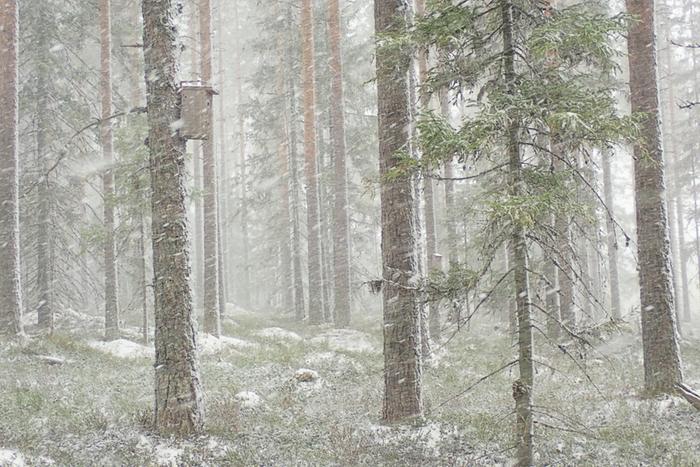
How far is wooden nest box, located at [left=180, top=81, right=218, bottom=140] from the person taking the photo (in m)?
7.68

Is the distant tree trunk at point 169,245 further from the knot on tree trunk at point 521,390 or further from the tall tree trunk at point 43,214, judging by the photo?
the tall tree trunk at point 43,214

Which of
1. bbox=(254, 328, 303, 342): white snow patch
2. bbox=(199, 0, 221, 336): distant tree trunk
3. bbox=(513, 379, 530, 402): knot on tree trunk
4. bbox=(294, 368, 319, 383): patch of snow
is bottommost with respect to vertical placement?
bbox=(294, 368, 319, 383): patch of snow

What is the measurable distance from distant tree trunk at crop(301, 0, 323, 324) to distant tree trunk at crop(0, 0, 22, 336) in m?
9.12

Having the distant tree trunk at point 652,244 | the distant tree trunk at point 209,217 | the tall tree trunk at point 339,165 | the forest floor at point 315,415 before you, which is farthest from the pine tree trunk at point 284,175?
the distant tree trunk at point 652,244

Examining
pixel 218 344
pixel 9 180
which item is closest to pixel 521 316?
pixel 218 344

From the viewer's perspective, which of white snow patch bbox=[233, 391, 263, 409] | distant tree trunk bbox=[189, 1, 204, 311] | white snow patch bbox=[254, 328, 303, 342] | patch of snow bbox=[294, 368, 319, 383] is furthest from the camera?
distant tree trunk bbox=[189, 1, 204, 311]

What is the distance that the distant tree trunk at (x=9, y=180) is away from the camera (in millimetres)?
13438

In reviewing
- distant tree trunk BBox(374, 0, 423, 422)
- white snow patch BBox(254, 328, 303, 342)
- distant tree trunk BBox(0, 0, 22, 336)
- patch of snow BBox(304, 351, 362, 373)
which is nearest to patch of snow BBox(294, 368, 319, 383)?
patch of snow BBox(304, 351, 362, 373)

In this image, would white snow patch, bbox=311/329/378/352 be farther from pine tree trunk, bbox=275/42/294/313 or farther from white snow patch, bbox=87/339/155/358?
pine tree trunk, bbox=275/42/294/313

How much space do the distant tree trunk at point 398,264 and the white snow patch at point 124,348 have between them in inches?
342

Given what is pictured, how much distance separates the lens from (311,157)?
20.5 meters

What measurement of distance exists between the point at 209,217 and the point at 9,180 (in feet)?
18.1

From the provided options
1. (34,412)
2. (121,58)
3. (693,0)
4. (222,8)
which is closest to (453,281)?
(34,412)

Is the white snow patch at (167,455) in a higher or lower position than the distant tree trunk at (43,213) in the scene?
lower
